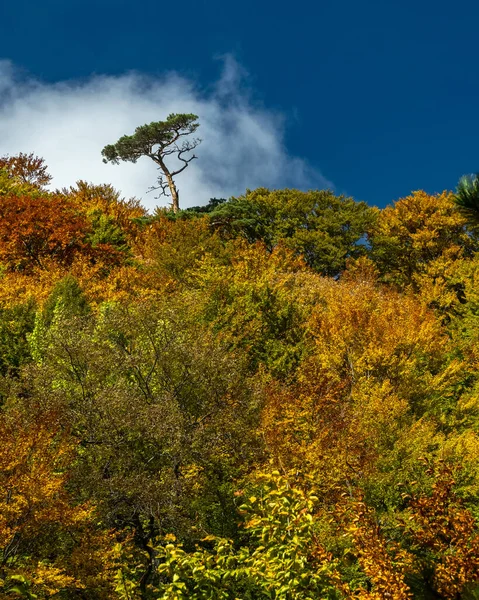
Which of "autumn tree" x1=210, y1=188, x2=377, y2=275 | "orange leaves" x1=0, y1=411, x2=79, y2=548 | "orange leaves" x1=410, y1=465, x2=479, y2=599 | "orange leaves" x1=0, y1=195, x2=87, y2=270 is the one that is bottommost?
"orange leaves" x1=0, y1=411, x2=79, y2=548

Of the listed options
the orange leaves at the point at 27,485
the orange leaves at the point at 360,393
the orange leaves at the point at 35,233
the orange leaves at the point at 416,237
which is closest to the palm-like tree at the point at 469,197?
the orange leaves at the point at 360,393

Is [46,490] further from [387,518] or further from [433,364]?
[433,364]

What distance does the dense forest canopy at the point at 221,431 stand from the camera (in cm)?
691

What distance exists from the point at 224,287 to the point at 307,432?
10.8m

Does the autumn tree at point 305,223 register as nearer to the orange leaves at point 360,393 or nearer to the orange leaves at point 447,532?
the orange leaves at point 360,393

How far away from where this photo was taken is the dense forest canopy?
6914mm

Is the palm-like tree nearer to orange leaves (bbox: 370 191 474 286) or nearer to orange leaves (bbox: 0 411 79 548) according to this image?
orange leaves (bbox: 0 411 79 548)

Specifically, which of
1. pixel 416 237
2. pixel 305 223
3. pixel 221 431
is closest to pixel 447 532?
pixel 221 431

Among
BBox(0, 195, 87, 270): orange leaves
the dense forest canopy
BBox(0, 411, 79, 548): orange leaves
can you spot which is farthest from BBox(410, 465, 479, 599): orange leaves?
BBox(0, 195, 87, 270): orange leaves

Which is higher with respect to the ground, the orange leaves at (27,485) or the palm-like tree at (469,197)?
the palm-like tree at (469,197)

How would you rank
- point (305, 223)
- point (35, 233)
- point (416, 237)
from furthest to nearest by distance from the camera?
point (305, 223), point (416, 237), point (35, 233)

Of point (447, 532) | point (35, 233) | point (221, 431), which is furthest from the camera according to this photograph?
point (35, 233)

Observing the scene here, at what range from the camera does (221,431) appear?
1492cm

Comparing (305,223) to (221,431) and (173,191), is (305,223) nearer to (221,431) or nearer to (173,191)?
(173,191)
